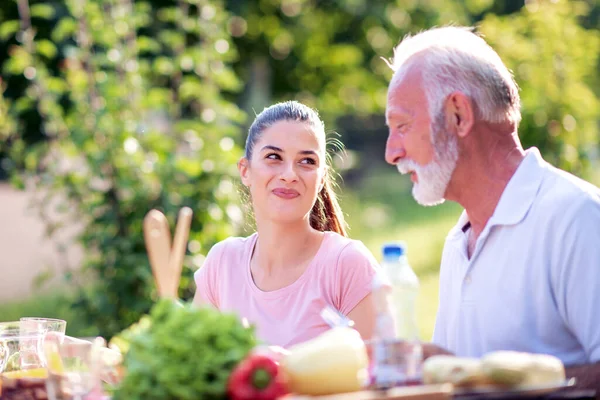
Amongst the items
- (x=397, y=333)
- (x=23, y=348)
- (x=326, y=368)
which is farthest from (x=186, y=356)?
(x=23, y=348)

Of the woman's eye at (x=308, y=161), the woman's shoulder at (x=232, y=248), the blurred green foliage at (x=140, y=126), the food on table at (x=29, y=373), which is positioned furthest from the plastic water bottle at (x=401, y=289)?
the blurred green foliage at (x=140, y=126)

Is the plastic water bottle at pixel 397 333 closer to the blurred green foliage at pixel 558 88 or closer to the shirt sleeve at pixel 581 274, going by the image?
the shirt sleeve at pixel 581 274

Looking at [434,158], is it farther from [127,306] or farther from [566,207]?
[127,306]

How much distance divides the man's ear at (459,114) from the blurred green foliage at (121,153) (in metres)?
3.43

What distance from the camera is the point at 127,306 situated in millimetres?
5977

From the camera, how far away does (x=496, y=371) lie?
1.92m

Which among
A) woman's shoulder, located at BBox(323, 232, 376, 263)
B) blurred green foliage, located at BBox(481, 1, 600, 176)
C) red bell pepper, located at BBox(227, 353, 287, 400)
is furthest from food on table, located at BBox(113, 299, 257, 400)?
blurred green foliage, located at BBox(481, 1, 600, 176)

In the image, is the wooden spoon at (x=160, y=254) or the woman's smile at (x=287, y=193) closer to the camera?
the wooden spoon at (x=160, y=254)

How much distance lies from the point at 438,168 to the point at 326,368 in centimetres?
90

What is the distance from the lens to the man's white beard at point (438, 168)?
2592 mm

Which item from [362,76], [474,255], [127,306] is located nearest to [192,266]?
[127,306]

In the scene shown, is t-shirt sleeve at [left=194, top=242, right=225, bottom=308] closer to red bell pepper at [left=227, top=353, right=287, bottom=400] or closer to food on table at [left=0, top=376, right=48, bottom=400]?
food on table at [left=0, top=376, right=48, bottom=400]

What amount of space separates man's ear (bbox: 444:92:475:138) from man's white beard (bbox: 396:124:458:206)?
0.03 metres

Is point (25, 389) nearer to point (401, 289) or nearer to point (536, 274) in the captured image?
point (401, 289)
